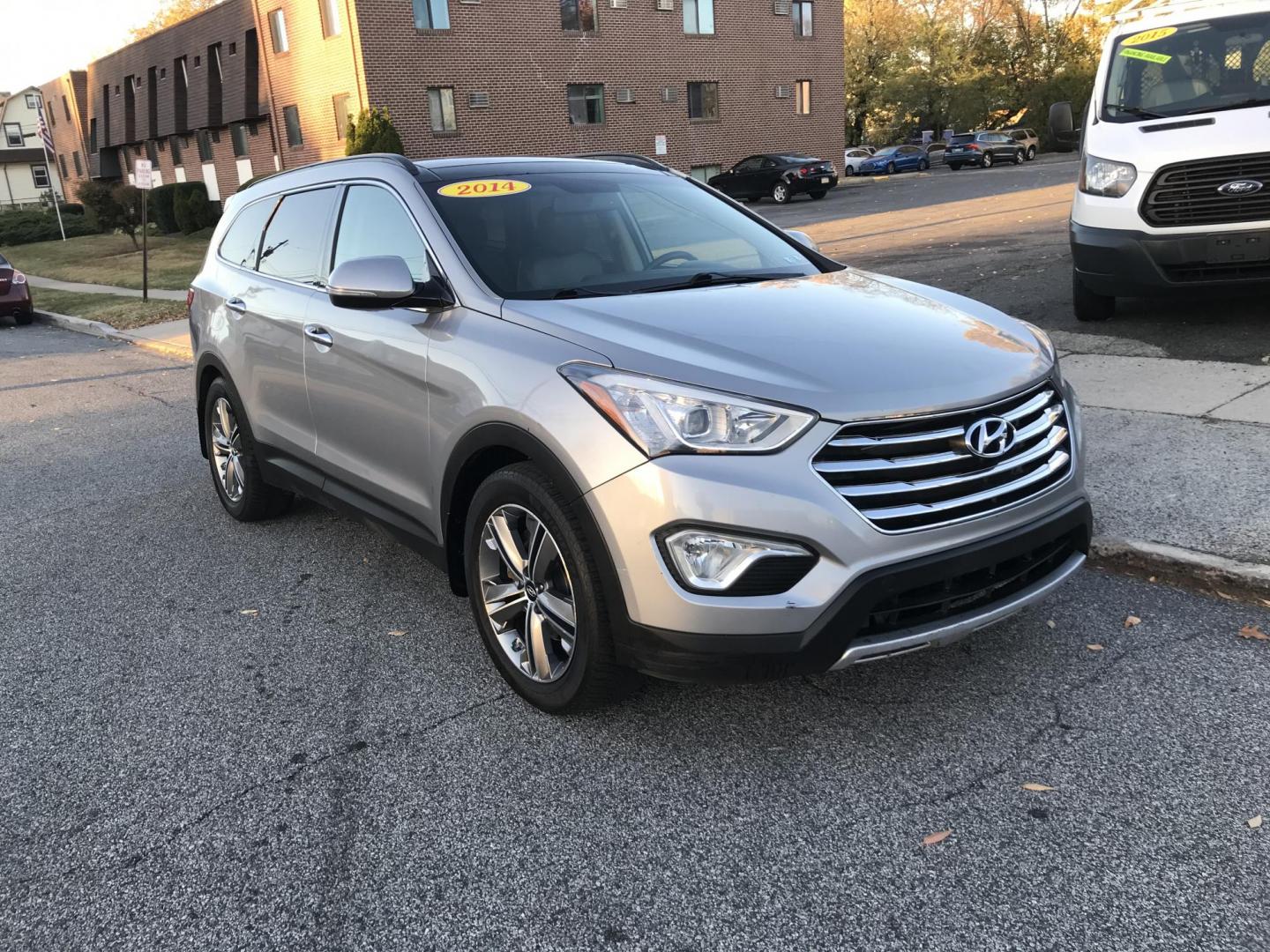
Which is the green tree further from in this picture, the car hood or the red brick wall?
the car hood

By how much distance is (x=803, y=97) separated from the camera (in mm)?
39562

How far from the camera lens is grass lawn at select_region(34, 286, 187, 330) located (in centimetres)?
1630

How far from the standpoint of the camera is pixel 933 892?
2.48 m

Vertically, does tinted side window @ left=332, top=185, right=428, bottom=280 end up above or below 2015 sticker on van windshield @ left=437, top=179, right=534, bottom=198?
below

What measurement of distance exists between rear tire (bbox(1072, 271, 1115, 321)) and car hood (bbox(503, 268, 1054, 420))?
4830mm

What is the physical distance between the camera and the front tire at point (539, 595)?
2990 millimetres

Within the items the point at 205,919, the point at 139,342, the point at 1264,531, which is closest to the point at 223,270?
the point at 205,919

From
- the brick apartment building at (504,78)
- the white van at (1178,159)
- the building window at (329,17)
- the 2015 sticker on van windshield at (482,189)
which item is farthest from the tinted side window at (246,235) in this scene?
the building window at (329,17)

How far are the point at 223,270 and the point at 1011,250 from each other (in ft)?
33.1

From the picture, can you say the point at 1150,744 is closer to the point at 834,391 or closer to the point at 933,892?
the point at 933,892

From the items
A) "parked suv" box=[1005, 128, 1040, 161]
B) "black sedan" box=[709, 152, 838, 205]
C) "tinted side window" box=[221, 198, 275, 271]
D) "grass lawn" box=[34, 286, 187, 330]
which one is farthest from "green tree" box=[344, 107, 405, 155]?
"parked suv" box=[1005, 128, 1040, 161]

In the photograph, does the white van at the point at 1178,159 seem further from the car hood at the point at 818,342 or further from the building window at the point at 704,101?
the building window at the point at 704,101

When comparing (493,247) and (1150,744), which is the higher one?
(493,247)

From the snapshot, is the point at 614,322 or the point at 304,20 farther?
the point at 304,20
